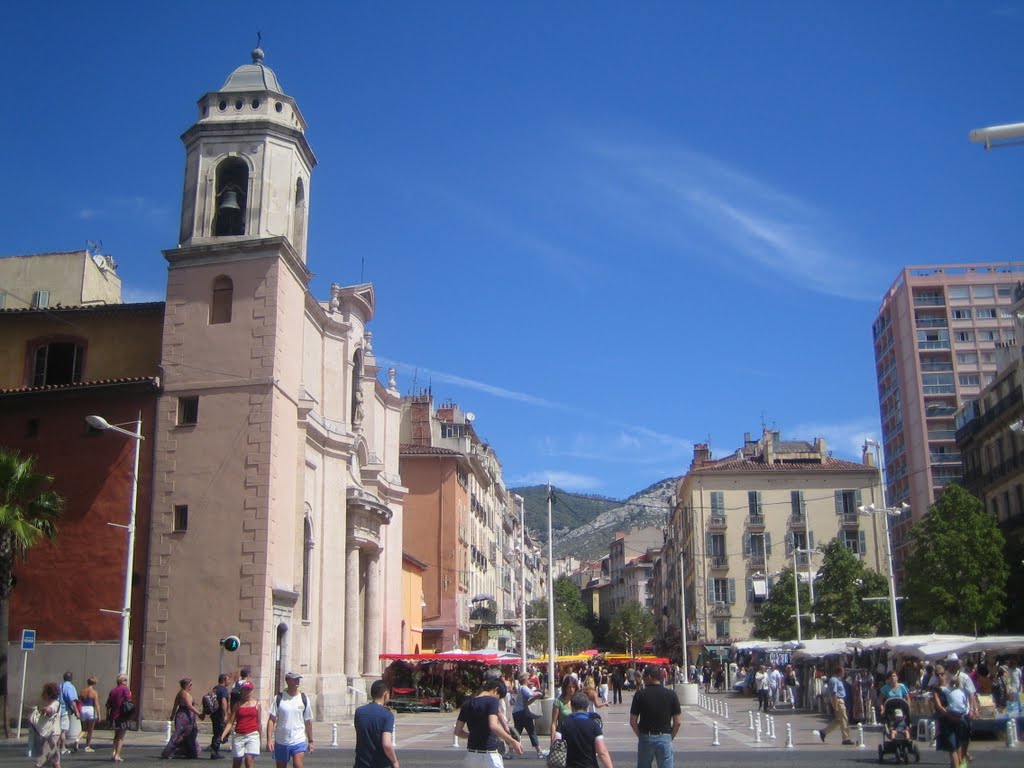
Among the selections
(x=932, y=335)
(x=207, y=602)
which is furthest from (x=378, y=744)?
(x=932, y=335)

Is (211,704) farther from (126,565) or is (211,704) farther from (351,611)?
(351,611)

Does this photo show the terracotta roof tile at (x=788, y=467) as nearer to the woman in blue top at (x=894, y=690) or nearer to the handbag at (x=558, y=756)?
the woman in blue top at (x=894, y=690)

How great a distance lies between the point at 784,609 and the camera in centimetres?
6278

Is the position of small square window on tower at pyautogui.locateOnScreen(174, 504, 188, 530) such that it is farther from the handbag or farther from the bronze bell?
the handbag

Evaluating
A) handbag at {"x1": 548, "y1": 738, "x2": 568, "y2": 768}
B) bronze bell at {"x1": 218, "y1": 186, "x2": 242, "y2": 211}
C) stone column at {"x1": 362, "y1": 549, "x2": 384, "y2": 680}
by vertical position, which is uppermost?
bronze bell at {"x1": 218, "y1": 186, "x2": 242, "y2": 211}

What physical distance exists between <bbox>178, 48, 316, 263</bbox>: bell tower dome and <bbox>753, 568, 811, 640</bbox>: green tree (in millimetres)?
40276

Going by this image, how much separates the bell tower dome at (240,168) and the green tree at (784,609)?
4028 cm

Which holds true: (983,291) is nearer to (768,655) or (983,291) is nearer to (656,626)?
(768,655)

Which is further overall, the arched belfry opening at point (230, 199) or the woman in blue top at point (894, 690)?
the arched belfry opening at point (230, 199)

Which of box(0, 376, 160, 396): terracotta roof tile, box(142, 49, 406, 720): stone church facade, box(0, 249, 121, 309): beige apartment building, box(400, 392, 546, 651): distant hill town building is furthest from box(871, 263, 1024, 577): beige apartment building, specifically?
box(0, 376, 160, 396): terracotta roof tile

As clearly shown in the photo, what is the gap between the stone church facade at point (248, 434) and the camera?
2969 cm

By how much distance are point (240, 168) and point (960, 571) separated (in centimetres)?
3412

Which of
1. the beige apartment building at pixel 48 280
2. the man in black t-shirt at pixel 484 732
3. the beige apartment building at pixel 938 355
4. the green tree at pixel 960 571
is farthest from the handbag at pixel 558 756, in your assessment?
the beige apartment building at pixel 938 355

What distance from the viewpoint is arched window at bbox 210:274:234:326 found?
1286 inches
